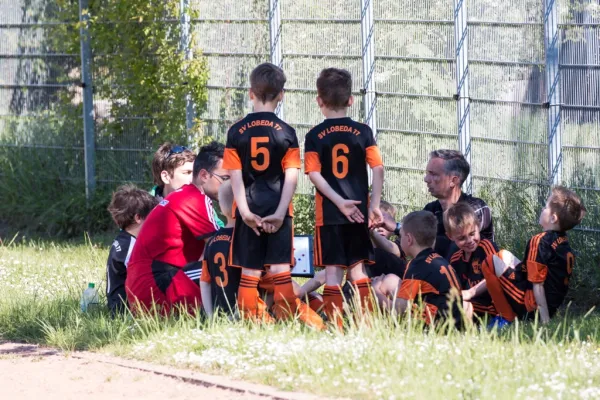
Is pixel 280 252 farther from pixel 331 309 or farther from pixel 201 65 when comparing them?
pixel 201 65

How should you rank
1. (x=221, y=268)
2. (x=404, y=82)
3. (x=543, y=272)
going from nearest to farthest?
(x=221, y=268)
(x=543, y=272)
(x=404, y=82)

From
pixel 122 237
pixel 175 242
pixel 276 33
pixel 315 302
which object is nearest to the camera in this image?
pixel 175 242

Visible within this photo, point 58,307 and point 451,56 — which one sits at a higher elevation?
point 451,56

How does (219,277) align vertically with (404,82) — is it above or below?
below

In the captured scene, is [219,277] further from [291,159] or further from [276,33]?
[276,33]

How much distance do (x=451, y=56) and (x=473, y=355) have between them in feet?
15.5

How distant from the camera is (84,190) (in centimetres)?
1303

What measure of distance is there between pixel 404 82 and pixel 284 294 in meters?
3.81

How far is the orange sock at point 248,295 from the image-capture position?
22.0ft

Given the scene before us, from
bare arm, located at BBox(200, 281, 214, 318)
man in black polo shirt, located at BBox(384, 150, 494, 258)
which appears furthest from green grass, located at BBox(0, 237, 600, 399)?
man in black polo shirt, located at BBox(384, 150, 494, 258)

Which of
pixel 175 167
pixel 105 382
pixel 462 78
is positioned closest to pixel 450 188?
pixel 462 78

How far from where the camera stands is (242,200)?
662 cm

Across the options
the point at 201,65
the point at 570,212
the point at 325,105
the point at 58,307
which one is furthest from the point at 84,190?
the point at 570,212

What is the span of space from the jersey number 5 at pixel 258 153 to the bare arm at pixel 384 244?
1231 mm
